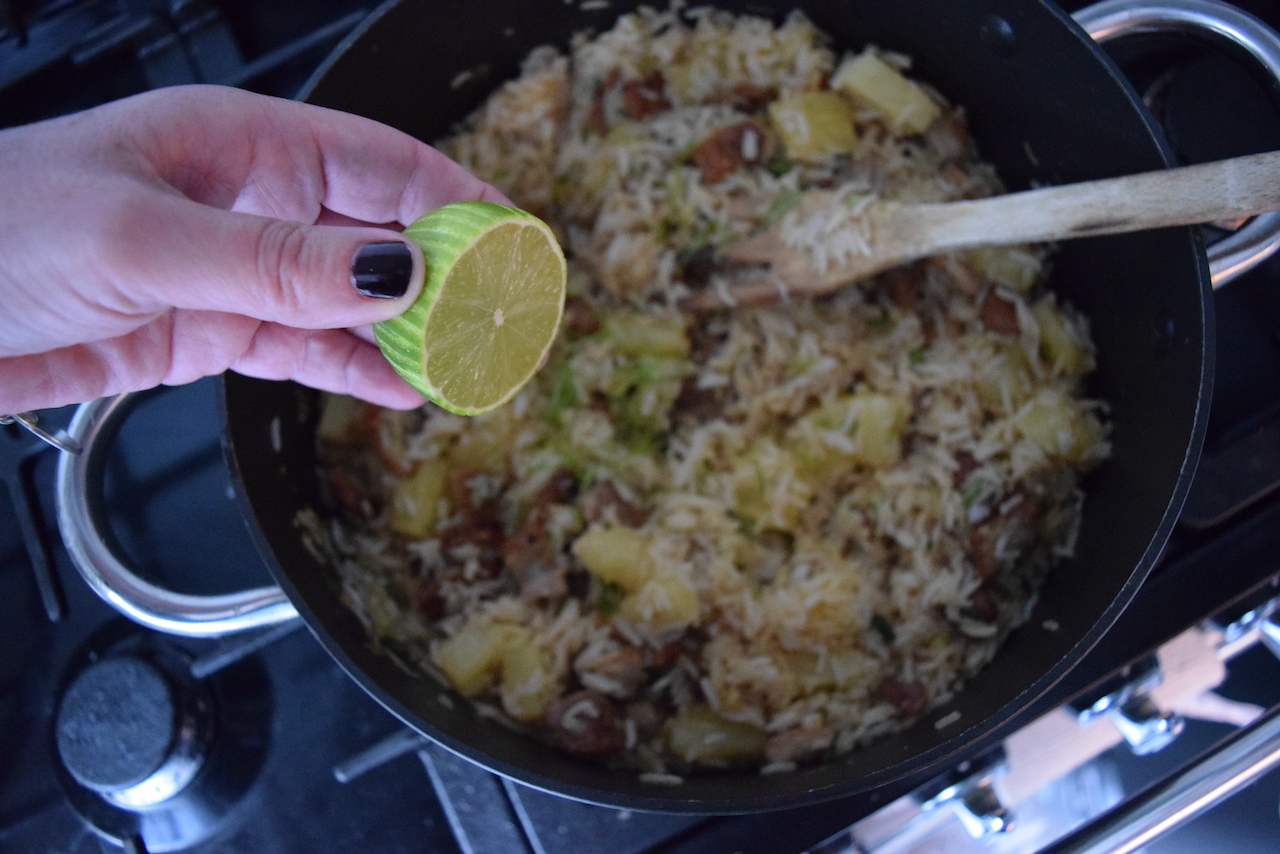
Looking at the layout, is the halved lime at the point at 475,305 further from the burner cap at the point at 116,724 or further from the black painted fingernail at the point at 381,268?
the burner cap at the point at 116,724

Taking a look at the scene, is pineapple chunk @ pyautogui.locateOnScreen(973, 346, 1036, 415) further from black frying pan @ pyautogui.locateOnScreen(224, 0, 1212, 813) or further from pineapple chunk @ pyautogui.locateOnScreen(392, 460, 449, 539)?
pineapple chunk @ pyautogui.locateOnScreen(392, 460, 449, 539)

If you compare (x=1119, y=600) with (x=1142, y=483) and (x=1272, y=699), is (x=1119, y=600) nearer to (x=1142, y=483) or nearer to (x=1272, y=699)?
(x=1142, y=483)

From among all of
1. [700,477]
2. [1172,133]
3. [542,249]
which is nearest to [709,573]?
[700,477]

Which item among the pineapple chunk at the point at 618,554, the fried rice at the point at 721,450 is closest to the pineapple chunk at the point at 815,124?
the fried rice at the point at 721,450

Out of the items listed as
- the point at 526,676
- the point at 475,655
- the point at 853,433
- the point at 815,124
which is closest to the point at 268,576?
the point at 475,655

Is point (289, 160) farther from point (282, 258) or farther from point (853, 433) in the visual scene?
point (853, 433)

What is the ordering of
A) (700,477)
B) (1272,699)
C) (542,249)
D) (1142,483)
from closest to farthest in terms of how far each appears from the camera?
(542,249), (1142,483), (1272,699), (700,477)
